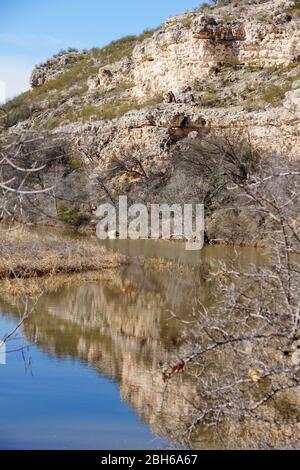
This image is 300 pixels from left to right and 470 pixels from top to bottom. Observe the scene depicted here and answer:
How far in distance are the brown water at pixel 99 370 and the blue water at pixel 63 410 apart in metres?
0.01

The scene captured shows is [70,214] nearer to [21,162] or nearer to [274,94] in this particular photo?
[274,94]

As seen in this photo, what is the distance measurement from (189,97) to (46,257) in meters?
19.2

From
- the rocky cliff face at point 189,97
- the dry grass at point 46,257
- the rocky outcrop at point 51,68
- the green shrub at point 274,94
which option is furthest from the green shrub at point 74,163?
the rocky outcrop at point 51,68

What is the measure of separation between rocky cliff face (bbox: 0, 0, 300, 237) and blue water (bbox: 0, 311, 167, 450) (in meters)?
21.4

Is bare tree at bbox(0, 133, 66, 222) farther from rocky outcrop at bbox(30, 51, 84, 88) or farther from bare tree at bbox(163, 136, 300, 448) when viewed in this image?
rocky outcrop at bbox(30, 51, 84, 88)

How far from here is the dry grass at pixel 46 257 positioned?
1573cm

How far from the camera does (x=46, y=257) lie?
16.8m

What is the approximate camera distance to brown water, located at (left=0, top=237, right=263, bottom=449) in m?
6.88

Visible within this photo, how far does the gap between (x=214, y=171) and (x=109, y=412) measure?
73.1 ft

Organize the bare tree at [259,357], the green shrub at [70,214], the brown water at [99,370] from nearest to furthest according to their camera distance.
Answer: the bare tree at [259,357] → the brown water at [99,370] → the green shrub at [70,214]

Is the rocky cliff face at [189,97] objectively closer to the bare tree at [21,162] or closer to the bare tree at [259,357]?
the bare tree at [259,357]

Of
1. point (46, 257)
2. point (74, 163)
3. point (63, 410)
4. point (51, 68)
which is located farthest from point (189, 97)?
point (63, 410)

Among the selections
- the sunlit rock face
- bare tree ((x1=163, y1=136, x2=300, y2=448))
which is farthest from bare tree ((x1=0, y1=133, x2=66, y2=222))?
the sunlit rock face
